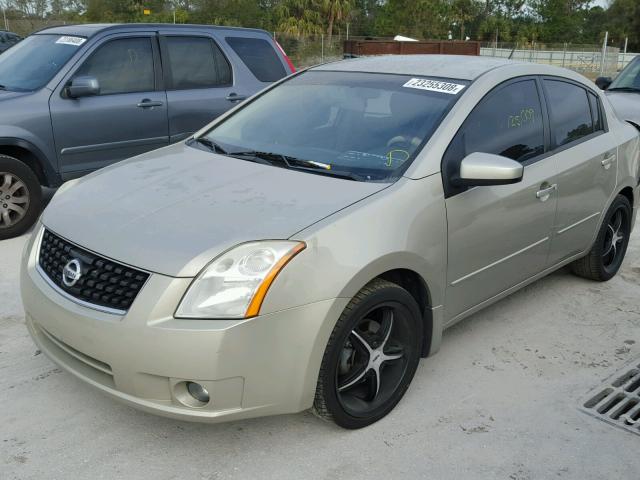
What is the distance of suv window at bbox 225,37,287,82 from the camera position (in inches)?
278

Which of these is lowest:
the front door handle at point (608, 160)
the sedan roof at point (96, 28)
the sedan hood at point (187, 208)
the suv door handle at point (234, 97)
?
the front door handle at point (608, 160)

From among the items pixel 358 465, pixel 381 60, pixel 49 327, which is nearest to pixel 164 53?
A: pixel 381 60

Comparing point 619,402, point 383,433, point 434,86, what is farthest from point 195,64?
point 619,402

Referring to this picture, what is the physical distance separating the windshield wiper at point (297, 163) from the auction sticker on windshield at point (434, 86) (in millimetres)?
745

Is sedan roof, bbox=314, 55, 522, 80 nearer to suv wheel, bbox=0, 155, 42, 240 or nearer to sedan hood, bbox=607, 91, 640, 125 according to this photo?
suv wheel, bbox=0, 155, 42, 240

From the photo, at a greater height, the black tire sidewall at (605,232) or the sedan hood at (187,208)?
the sedan hood at (187,208)

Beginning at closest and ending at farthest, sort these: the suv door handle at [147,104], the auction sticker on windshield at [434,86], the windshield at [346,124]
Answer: the windshield at [346,124]
the auction sticker on windshield at [434,86]
the suv door handle at [147,104]

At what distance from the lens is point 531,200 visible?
12.4 feet

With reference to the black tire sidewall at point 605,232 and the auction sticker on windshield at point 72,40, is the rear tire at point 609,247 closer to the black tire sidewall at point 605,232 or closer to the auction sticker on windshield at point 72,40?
the black tire sidewall at point 605,232

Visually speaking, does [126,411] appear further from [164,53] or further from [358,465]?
[164,53]

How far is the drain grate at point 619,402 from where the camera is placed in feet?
10.7

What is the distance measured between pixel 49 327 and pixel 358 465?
56.1 inches

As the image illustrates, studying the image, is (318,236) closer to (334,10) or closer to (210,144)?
(210,144)

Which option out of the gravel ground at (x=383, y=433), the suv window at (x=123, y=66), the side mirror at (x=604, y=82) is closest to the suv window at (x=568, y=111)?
the gravel ground at (x=383, y=433)
